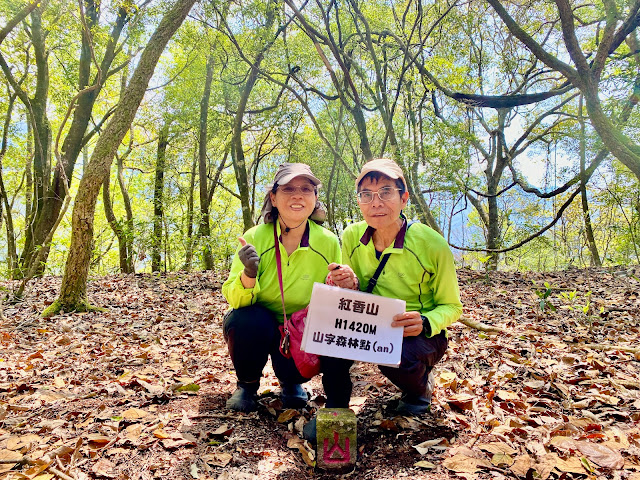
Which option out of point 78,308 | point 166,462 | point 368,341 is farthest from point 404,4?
point 166,462

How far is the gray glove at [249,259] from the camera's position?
233cm

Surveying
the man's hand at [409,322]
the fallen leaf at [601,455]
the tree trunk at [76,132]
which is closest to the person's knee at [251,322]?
the man's hand at [409,322]

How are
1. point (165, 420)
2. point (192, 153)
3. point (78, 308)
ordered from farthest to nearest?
1. point (192, 153)
2. point (78, 308)
3. point (165, 420)

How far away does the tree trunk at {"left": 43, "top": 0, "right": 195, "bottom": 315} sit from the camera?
512cm

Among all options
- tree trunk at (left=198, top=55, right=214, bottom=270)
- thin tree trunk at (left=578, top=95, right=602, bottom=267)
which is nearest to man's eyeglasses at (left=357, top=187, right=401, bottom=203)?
thin tree trunk at (left=578, top=95, right=602, bottom=267)

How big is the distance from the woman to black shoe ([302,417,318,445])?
34 centimetres

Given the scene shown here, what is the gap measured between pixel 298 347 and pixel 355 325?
1.32 feet

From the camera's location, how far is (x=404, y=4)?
11.1 metres

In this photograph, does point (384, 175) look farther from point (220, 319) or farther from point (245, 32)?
point (245, 32)

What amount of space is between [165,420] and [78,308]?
374 centimetres

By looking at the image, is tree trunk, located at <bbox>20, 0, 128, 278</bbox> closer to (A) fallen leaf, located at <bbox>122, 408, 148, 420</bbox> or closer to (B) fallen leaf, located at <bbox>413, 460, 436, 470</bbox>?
(A) fallen leaf, located at <bbox>122, 408, 148, 420</bbox>

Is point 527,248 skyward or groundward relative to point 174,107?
groundward

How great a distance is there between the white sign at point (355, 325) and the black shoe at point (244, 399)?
755mm

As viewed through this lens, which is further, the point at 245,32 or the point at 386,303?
the point at 245,32
